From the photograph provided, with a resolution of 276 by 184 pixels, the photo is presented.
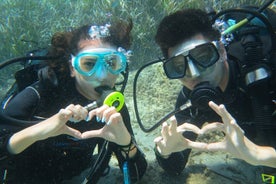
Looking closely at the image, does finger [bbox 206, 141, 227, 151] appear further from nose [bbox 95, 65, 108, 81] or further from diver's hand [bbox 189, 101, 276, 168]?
nose [bbox 95, 65, 108, 81]

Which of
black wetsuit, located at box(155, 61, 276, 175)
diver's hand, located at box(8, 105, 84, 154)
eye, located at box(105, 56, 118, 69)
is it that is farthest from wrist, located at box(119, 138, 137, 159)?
eye, located at box(105, 56, 118, 69)

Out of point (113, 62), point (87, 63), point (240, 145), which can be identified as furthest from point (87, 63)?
point (240, 145)

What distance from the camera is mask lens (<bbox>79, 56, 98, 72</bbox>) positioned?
9.84 ft

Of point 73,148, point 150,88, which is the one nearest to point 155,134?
point 150,88

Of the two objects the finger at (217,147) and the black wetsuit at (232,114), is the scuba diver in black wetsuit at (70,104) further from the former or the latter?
the finger at (217,147)

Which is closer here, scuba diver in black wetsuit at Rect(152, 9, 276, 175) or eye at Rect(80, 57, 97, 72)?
scuba diver in black wetsuit at Rect(152, 9, 276, 175)

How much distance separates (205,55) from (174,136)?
116cm

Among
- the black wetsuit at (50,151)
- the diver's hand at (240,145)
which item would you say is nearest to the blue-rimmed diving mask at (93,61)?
the black wetsuit at (50,151)

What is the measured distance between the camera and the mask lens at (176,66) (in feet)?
9.86

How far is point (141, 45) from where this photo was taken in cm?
905

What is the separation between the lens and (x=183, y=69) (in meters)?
3.01

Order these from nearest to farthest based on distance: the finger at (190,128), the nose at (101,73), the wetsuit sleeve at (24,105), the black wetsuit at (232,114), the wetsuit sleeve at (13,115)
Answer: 1. the finger at (190,128)
2. the wetsuit sleeve at (13,115)
3. the wetsuit sleeve at (24,105)
4. the nose at (101,73)
5. the black wetsuit at (232,114)

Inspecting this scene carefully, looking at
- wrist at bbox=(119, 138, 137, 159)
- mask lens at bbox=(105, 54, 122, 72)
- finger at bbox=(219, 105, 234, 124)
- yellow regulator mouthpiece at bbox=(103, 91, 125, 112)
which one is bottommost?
wrist at bbox=(119, 138, 137, 159)

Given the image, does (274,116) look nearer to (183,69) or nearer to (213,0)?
(183,69)
